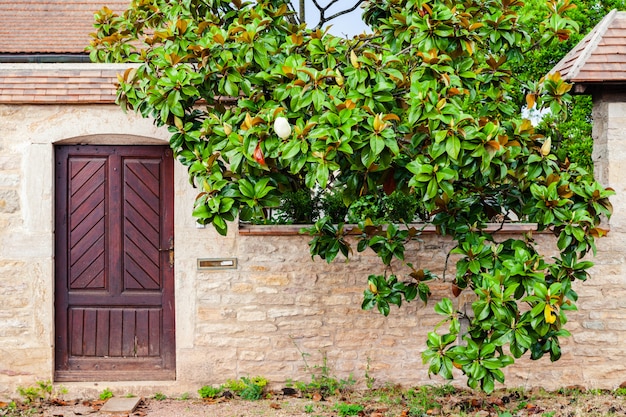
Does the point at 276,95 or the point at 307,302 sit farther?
the point at 307,302

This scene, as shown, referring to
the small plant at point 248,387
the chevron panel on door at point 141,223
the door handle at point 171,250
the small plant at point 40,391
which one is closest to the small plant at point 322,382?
the small plant at point 248,387

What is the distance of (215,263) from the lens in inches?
270

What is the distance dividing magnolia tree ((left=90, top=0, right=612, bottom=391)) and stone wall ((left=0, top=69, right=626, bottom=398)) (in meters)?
0.70

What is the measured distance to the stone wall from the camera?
6.78 meters

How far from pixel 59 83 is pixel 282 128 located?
285cm

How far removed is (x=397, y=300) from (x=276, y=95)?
2005 mm

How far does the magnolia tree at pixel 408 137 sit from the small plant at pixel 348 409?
974 millimetres

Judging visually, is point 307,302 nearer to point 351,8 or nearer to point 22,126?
point 22,126

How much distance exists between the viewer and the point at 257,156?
505 cm

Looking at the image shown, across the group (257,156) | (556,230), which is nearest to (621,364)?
(556,230)

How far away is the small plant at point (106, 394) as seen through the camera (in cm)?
680

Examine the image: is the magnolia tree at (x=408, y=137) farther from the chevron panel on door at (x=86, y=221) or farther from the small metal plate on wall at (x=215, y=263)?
the chevron panel on door at (x=86, y=221)

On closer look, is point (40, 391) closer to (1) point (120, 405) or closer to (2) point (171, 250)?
(1) point (120, 405)

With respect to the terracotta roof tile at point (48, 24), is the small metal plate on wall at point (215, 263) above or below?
below
